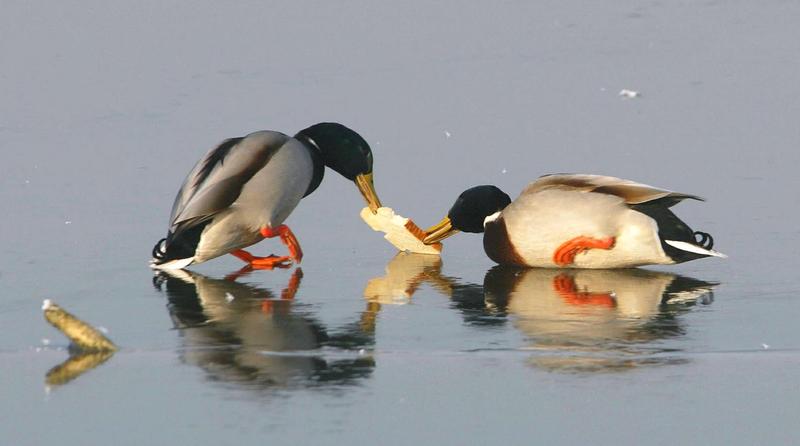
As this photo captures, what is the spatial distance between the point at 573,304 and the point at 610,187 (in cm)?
124

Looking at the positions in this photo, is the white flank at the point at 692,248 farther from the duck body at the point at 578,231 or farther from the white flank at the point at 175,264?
the white flank at the point at 175,264

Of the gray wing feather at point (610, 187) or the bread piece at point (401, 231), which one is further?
the bread piece at point (401, 231)

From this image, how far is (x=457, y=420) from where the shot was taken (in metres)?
5.35

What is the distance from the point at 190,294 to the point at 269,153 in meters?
1.06

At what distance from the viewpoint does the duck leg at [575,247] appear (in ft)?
27.4

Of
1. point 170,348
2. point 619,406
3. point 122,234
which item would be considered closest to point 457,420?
point 619,406

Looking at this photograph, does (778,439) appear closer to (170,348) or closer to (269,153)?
(170,348)

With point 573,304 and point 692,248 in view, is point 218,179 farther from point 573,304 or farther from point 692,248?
point 692,248

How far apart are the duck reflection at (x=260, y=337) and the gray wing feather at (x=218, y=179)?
0.35 metres

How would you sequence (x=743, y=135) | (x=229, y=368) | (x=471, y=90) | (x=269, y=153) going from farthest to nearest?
(x=471, y=90)
(x=743, y=135)
(x=269, y=153)
(x=229, y=368)

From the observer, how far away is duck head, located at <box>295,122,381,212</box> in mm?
9156

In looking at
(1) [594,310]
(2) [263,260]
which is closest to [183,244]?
(2) [263,260]

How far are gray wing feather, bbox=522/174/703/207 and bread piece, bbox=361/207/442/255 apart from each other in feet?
2.13

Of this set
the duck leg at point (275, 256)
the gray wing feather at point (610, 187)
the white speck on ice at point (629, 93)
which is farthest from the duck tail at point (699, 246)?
the white speck on ice at point (629, 93)
